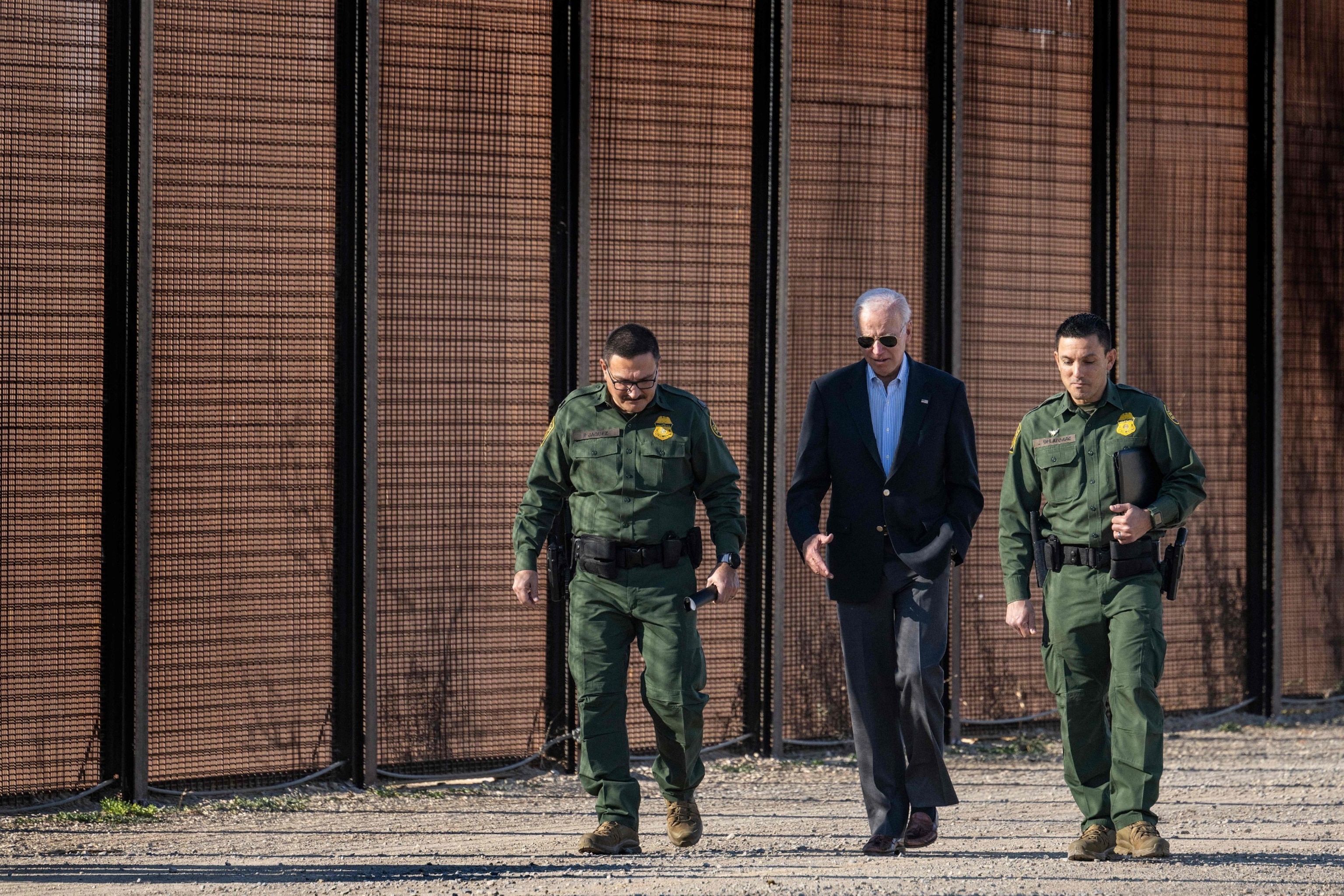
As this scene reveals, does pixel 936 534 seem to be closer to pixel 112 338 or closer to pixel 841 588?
pixel 841 588

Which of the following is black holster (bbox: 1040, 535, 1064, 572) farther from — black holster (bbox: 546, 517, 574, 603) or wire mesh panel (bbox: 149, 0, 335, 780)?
wire mesh panel (bbox: 149, 0, 335, 780)

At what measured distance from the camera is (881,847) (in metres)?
5.05

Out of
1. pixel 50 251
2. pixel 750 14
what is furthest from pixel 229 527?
pixel 750 14

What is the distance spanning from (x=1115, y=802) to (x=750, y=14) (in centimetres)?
429

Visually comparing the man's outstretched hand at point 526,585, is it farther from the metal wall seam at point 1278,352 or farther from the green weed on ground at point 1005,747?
the metal wall seam at point 1278,352

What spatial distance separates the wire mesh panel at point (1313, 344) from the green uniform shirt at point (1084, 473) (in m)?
3.57

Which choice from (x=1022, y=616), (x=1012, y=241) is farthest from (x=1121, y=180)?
(x=1022, y=616)

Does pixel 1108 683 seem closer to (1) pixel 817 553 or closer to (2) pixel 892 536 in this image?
(2) pixel 892 536

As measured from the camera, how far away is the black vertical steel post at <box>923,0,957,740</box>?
7.50 meters

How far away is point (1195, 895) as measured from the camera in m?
4.55

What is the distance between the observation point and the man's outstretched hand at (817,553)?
5004 mm

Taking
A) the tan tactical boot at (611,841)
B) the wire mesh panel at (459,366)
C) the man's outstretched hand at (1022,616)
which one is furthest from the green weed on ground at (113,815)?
the man's outstretched hand at (1022,616)

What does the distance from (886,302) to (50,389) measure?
3574 mm

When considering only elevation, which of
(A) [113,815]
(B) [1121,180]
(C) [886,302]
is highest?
(B) [1121,180]
